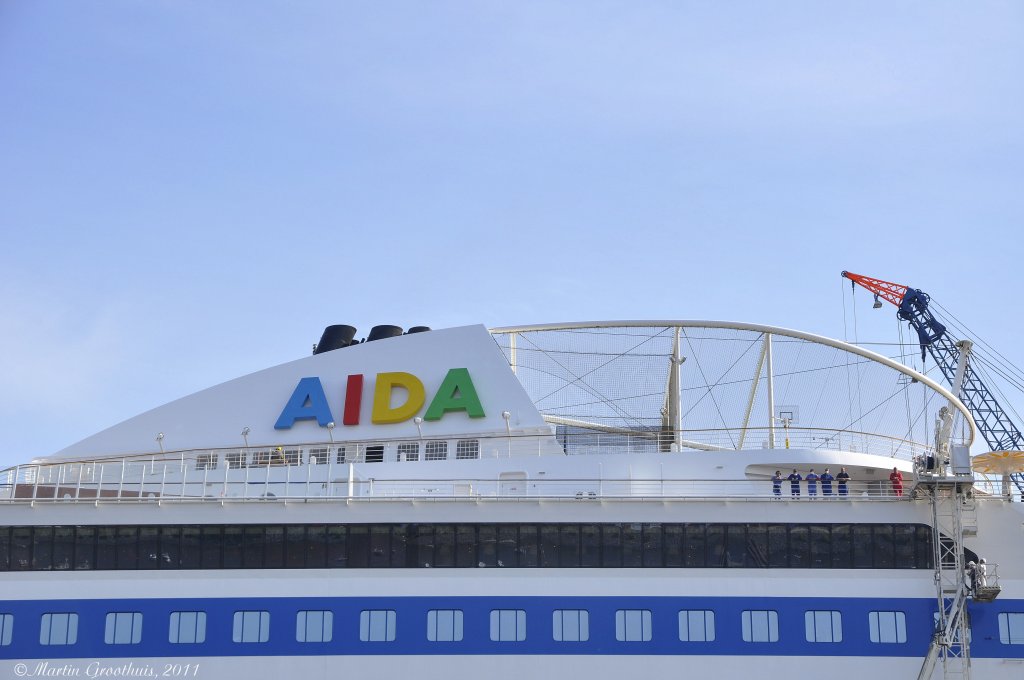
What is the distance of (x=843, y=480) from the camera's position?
1385 inches

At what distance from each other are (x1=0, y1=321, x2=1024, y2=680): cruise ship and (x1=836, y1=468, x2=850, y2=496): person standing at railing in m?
0.05

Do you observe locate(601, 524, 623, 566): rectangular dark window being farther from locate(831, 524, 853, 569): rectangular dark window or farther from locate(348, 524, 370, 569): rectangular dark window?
locate(348, 524, 370, 569): rectangular dark window

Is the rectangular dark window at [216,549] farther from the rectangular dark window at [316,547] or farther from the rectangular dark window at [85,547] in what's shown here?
the rectangular dark window at [85,547]

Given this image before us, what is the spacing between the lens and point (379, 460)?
38.7m

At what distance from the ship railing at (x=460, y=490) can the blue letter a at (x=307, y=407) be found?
2.57 metres

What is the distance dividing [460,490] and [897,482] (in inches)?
494

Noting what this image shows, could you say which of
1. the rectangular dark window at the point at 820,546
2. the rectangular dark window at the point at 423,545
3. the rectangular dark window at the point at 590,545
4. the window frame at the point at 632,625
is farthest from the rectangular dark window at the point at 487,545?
the rectangular dark window at the point at 820,546

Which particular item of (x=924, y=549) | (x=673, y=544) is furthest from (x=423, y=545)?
(x=924, y=549)

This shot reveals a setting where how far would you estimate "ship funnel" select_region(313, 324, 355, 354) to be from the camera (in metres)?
46.3

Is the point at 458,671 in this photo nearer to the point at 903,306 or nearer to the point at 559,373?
the point at 559,373

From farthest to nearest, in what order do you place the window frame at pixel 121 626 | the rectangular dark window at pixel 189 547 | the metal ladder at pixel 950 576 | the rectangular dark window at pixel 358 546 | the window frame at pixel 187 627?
the rectangular dark window at pixel 189 547 → the rectangular dark window at pixel 358 546 → the window frame at pixel 121 626 → the window frame at pixel 187 627 → the metal ladder at pixel 950 576

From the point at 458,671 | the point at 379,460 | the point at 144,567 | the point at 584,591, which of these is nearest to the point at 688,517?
the point at 584,591

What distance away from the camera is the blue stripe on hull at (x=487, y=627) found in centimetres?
3272

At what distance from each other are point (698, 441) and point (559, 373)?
508cm
